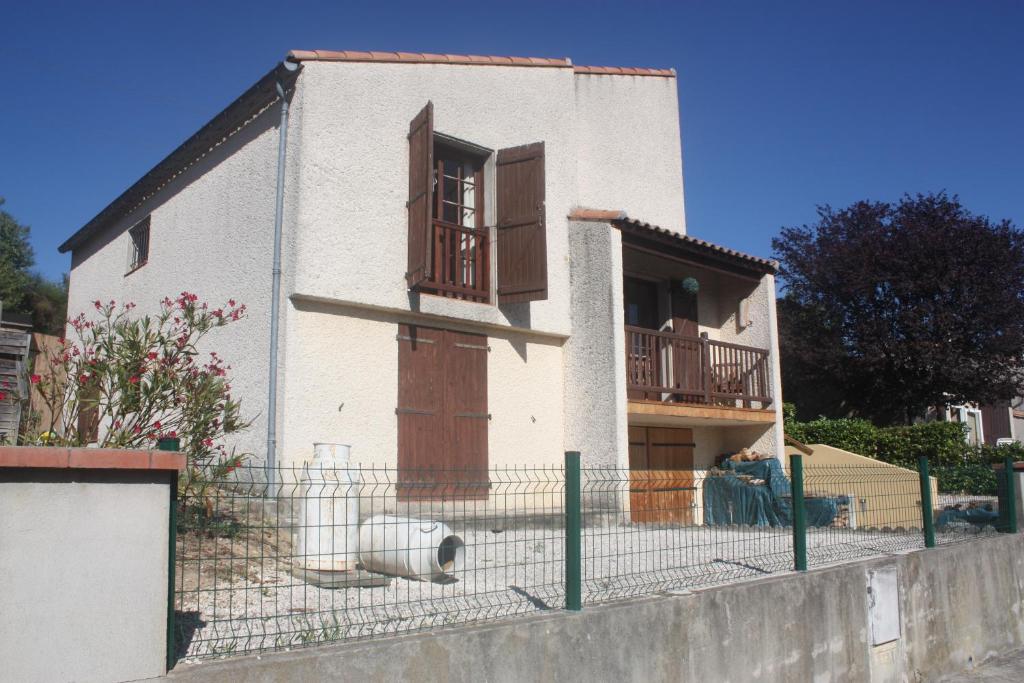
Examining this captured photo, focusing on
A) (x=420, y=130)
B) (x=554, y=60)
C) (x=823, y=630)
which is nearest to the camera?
(x=823, y=630)

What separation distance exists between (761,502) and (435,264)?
Result: 17.7ft

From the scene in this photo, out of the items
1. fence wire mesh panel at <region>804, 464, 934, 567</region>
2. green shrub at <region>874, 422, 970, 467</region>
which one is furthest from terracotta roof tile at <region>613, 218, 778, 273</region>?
green shrub at <region>874, 422, 970, 467</region>

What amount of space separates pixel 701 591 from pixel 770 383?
886 centimetres

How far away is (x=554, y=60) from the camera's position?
496 inches

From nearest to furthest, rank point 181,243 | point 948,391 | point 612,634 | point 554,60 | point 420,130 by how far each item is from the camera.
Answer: point 612,634
point 420,130
point 181,243
point 554,60
point 948,391

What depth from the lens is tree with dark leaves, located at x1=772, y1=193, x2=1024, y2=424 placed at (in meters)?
19.8

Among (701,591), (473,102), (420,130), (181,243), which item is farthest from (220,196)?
(701,591)

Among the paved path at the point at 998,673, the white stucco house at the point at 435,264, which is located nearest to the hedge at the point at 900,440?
the white stucco house at the point at 435,264

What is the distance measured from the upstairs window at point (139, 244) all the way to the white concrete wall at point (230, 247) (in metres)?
0.12

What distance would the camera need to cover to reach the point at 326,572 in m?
5.76

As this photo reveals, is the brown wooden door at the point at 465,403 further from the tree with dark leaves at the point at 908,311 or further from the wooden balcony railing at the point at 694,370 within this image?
the tree with dark leaves at the point at 908,311

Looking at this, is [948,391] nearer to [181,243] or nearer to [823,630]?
[823,630]

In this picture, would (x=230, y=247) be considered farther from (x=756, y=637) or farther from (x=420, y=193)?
(x=756, y=637)

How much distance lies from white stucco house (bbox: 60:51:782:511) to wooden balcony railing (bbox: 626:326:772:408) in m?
0.04
